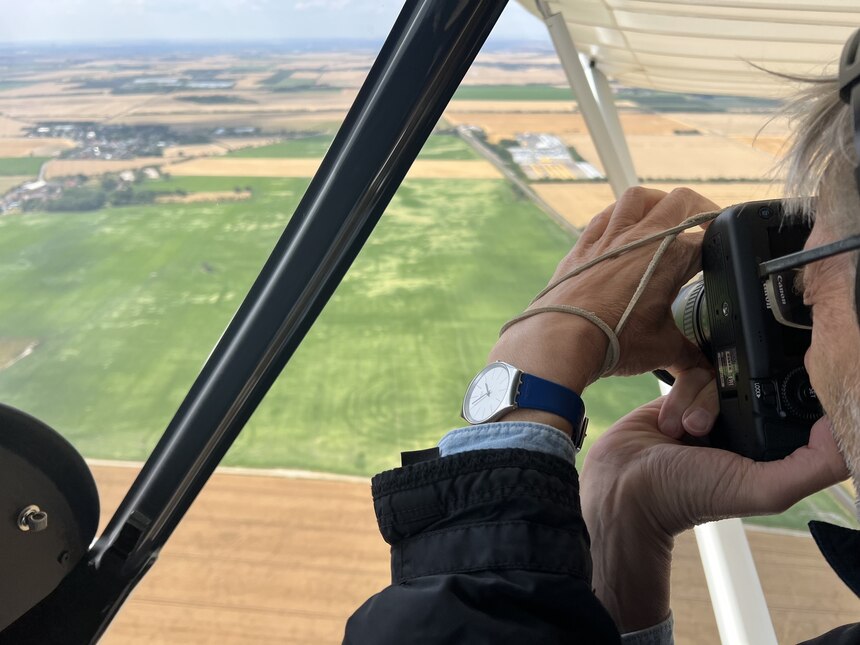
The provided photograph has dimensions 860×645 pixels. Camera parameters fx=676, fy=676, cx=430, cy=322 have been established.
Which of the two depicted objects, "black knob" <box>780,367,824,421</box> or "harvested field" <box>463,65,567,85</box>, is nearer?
"black knob" <box>780,367,824,421</box>

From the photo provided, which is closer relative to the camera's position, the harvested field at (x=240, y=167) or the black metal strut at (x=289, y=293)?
the black metal strut at (x=289, y=293)

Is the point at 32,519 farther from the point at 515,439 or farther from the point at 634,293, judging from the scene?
the point at 634,293

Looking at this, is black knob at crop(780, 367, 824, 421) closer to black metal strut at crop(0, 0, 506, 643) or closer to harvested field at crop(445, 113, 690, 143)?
black metal strut at crop(0, 0, 506, 643)

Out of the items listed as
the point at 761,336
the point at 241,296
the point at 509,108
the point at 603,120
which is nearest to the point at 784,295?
the point at 761,336

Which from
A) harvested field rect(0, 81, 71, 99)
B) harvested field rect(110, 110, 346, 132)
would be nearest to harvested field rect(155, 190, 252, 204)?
harvested field rect(110, 110, 346, 132)

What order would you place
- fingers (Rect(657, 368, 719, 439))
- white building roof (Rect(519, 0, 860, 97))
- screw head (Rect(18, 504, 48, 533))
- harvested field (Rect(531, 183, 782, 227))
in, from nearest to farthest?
1. fingers (Rect(657, 368, 719, 439))
2. screw head (Rect(18, 504, 48, 533))
3. white building roof (Rect(519, 0, 860, 97))
4. harvested field (Rect(531, 183, 782, 227))

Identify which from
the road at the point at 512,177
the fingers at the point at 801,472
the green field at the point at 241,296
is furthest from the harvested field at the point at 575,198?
the fingers at the point at 801,472

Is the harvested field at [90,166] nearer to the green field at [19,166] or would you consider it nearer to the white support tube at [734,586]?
the green field at [19,166]

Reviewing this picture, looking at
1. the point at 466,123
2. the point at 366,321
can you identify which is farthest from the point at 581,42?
the point at 366,321

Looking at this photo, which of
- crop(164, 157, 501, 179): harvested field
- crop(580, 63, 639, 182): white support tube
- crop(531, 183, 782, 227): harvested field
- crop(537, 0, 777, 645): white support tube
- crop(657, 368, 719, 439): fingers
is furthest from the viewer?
crop(531, 183, 782, 227): harvested field
